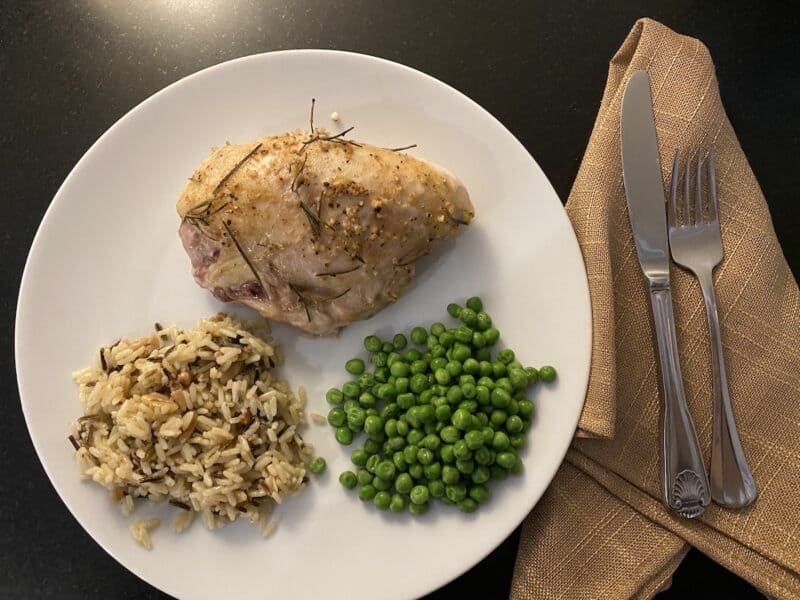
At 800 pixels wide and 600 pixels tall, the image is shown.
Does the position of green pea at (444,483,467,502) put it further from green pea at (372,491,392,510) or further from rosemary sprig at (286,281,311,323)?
rosemary sprig at (286,281,311,323)

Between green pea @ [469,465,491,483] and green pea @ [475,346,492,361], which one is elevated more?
green pea @ [475,346,492,361]

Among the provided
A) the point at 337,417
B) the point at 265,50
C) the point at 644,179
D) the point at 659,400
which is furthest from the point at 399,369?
the point at 265,50

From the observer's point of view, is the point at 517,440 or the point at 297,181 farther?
the point at 517,440

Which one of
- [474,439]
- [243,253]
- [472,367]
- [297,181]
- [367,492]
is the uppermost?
[297,181]

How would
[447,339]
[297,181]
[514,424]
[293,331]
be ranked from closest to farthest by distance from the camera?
[297,181], [514,424], [447,339], [293,331]

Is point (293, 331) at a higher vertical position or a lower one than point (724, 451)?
higher

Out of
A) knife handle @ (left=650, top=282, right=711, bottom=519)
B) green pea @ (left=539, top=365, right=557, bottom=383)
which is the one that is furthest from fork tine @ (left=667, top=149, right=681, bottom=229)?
green pea @ (left=539, top=365, right=557, bottom=383)

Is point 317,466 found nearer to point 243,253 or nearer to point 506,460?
point 506,460

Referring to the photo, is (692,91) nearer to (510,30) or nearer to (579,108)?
(579,108)

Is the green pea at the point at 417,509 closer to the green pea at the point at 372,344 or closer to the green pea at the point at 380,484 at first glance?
the green pea at the point at 380,484
